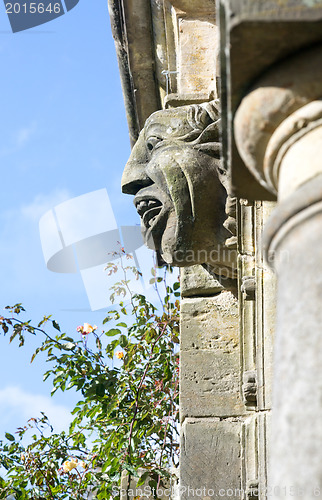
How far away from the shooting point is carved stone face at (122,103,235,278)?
3213 millimetres

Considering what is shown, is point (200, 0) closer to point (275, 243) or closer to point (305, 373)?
point (275, 243)

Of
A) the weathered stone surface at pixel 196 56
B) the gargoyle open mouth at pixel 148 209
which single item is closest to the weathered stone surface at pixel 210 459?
the gargoyle open mouth at pixel 148 209

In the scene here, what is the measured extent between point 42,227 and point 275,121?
4.10 meters

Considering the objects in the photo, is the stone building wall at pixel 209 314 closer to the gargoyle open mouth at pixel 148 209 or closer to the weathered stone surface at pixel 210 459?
the weathered stone surface at pixel 210 459

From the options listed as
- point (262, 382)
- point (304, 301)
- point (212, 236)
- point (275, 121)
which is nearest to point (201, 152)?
point (212, 236)

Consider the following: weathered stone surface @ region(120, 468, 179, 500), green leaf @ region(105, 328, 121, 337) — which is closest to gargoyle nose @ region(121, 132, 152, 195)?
green leaf @ region(105, 328, 121, 337)

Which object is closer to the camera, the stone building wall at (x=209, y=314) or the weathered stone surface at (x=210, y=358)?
the stone building wall at (x=209, y=314)

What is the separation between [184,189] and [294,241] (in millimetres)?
1874

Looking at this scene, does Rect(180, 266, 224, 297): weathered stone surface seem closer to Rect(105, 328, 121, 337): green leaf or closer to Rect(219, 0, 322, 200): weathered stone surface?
Rect(105, 328, 121, 337): green leaf

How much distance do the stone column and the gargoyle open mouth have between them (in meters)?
1.67

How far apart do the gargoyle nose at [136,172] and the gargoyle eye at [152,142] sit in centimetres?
5

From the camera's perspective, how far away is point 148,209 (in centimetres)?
335

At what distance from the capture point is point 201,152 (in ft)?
10.7

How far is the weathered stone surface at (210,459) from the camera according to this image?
131 inches
